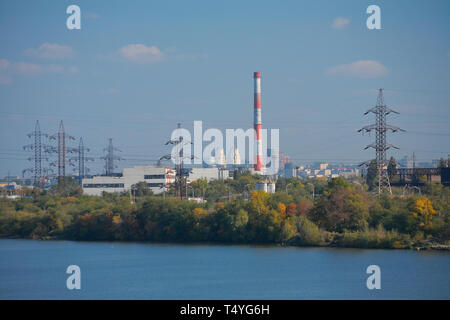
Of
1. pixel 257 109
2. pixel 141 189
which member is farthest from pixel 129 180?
pixel 257 109

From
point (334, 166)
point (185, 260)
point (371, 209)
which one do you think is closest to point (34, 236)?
point (185, 260)

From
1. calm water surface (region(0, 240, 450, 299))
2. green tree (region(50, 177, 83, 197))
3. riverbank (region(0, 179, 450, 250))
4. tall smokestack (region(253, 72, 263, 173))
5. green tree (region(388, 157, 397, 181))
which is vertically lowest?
calm water surface (region(0, 240, 450, 299))

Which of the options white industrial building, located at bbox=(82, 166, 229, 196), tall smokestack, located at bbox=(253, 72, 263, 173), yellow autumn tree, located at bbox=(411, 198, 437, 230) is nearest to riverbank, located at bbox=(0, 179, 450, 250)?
yellow autumn tree, located at bbox=(411, 198, 437, 230)

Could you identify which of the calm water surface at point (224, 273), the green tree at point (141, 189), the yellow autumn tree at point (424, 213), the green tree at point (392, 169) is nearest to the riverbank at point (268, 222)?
the yellow autumn tree at point (424, 213)

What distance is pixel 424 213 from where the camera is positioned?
22.0 metres

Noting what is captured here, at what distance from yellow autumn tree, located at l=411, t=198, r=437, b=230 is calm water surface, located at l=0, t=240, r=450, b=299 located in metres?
1.71

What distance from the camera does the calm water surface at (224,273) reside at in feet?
50.0

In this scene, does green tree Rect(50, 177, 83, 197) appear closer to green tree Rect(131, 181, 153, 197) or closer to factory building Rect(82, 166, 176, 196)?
factory building Rect(82, 166, 176, 196)

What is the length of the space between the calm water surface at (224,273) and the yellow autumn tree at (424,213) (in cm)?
171

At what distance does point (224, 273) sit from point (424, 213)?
7828 millimetres

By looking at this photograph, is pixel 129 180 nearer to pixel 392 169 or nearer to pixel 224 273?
pixel 392 169

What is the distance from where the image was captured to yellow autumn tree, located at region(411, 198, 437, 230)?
22.0 meters

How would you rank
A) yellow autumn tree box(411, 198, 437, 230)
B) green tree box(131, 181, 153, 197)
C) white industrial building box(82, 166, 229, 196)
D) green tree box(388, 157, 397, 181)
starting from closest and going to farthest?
yellow autumn tree box(411, 198, 437, 230) → green tree box(388, 157, 397, 181) → green tree box(131, 181, 153, 197) → white industrial building box(82, 166, 229, 196)

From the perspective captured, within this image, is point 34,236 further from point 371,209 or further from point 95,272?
point 371,209
